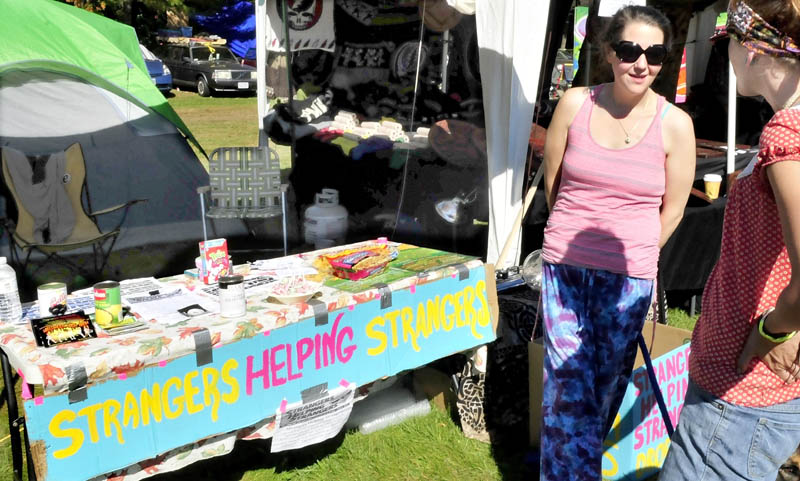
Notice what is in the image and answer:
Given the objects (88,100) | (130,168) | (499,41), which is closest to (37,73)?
(88,100)

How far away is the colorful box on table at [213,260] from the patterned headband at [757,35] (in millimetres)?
1952

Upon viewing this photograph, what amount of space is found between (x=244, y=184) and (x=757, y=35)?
142 inches

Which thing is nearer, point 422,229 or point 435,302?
point 435,302

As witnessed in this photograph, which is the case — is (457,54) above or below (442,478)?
above

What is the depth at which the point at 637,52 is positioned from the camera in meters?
2.04

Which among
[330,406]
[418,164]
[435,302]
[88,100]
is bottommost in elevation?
[330,406]

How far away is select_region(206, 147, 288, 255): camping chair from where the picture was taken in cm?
438

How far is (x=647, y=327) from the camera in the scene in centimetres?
290

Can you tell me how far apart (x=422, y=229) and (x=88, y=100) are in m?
2.38

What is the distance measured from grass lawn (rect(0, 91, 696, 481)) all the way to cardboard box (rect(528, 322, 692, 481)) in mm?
209

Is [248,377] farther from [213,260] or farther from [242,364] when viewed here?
[213,260]

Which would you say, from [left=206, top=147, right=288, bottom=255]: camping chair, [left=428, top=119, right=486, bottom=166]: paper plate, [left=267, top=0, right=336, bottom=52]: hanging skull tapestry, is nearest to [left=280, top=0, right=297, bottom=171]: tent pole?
[left=267, top=0, right=336, bottom=52]: hanging skull tapestry

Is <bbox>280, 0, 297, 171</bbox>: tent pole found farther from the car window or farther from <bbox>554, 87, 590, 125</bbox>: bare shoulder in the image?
the car window

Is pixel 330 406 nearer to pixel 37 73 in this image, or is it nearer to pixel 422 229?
pixel 422 229
